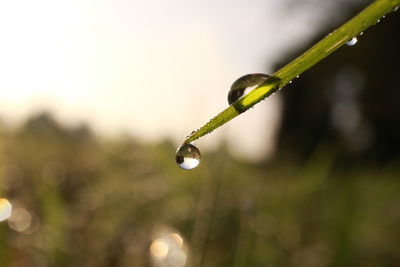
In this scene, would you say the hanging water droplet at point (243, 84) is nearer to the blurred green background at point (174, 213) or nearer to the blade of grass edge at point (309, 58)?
the blade of grass edge at point (309, 58)

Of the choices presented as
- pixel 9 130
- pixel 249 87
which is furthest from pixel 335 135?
pixel 249 87

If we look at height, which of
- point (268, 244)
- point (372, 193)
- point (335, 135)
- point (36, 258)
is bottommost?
point (36, 258)

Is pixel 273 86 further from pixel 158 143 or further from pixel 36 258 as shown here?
pixel 158 143

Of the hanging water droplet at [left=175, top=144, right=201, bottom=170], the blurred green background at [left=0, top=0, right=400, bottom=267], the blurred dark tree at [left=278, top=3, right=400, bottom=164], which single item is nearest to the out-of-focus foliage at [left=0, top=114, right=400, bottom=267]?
the blurred green background at [left=0, top=0, right=400, bottom=267]

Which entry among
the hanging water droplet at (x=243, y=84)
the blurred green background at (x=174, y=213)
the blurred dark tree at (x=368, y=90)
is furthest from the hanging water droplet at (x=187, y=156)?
the blurred dark tree at (x=368, y=90)

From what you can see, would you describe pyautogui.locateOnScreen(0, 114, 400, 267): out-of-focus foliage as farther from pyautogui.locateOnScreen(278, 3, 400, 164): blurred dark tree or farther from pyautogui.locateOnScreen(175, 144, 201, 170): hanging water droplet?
pyautogui.locateOnScreen(278, 3, 400, 164): blurred dark tree

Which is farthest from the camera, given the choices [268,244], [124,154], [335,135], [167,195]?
[335,135]
